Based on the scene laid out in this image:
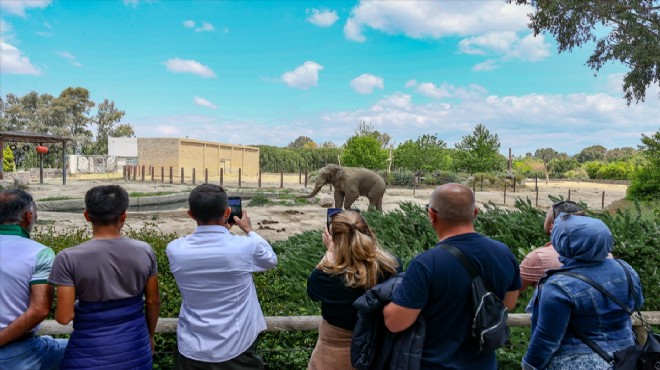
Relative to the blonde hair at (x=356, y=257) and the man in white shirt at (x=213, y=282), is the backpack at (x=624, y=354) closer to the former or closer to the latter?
the blonde hair at (x=356, y=257)

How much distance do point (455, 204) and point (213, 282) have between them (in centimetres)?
125

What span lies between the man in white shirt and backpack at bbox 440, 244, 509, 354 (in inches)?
40.8

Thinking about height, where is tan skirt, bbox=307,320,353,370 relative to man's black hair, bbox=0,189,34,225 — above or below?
below

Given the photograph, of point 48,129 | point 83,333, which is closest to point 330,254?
point 83,333

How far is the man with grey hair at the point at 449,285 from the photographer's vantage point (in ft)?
6.54

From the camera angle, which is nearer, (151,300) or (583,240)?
(583,240)

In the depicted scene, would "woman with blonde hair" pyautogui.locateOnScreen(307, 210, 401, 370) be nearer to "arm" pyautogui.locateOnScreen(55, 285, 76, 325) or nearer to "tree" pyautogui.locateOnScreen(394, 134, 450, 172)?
"arm" pyautogui.locateOnScreen(55, 285, 76, 325)

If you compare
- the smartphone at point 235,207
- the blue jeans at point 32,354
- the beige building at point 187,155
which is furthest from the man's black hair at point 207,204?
the beige building at point 187,155

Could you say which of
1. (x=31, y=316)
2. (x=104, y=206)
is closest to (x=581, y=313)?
(x=104, y=206)

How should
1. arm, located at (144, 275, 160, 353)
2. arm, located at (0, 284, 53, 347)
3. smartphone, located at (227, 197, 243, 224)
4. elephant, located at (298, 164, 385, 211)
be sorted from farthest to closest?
elephant, located at (298, 164, 385, 211)
smartphone, located at (227, 197, 243, 224)
arm, located at (144, 275, 160, 353)
arm, located at (0, 284, 53, 347)

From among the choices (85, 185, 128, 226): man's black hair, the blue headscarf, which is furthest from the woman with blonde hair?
(85, 185, 128, 226): man's black hair

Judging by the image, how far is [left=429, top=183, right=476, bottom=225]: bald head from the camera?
2.11 metres

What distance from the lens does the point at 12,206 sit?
7.75ft

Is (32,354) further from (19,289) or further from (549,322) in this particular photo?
(549,322)
